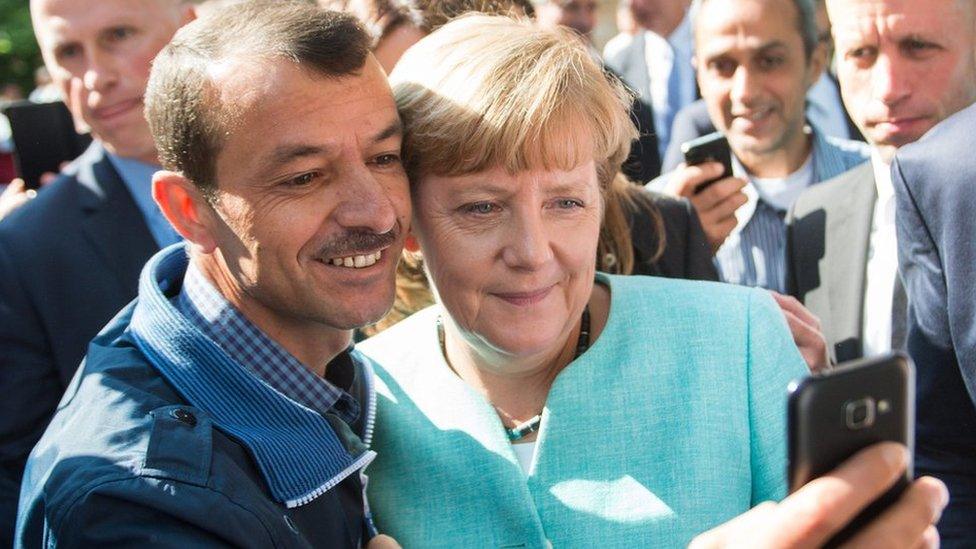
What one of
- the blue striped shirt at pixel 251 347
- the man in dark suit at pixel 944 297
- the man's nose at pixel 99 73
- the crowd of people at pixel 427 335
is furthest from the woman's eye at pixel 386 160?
the man's nose at pixel 99 73

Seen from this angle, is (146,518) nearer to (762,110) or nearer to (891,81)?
(891,81)

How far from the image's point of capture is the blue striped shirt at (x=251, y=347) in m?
2.07

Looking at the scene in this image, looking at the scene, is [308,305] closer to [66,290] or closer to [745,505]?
[745,505]

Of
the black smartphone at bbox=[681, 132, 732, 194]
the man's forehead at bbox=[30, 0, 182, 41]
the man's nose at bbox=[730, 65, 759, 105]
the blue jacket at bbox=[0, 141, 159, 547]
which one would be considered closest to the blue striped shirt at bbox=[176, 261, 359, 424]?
the blue jacket at bbox=[0, 141, 159, 547]

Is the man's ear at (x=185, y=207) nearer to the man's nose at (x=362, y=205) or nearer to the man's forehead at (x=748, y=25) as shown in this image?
the man's nose at (x=362, y=205)

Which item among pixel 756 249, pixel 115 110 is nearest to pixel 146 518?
pixel 115 110

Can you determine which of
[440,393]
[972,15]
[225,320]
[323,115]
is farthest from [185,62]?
[972,15]

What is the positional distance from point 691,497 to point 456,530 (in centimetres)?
47

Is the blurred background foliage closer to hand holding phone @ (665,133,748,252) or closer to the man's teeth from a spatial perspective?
hand holding phone @ (665,133,748,252)

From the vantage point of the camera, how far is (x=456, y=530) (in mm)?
2230

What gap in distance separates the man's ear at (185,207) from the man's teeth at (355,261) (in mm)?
265

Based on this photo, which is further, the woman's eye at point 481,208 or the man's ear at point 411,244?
the man's ear at point 411,244

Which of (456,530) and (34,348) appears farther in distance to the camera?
(34,348)

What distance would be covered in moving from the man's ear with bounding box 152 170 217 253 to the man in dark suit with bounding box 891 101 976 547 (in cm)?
138
